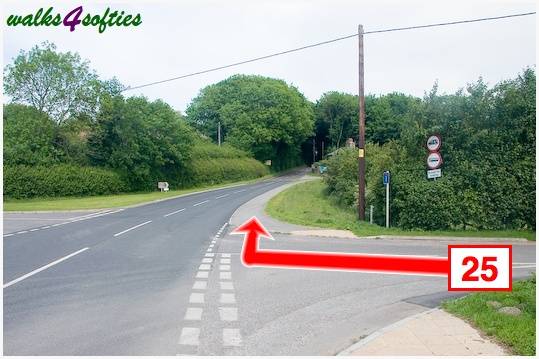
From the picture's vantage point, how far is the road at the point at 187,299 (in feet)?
20.7

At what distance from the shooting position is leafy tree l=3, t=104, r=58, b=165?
38.1 m

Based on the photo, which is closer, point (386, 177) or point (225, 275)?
point (225, 275)

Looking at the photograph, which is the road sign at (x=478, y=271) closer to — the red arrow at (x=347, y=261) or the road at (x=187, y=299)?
the road at (x=187, y=299)

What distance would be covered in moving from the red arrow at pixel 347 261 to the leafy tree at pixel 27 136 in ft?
99.5

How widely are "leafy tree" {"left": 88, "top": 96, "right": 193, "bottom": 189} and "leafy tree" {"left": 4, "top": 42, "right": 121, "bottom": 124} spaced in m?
2.24

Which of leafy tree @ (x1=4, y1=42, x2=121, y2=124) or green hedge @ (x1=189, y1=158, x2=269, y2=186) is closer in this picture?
leafy tree @ (x1=4, y1=42, x2=121, y2=124)

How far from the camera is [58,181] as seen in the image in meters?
39.1

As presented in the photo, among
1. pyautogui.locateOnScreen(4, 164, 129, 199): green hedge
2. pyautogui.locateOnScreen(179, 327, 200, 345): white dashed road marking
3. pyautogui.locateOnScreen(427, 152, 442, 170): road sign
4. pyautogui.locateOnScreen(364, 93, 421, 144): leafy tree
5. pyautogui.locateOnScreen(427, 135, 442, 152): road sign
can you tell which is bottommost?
pyautogui.locateOnScreen(179, 327, 200, 345): white dashed road marking

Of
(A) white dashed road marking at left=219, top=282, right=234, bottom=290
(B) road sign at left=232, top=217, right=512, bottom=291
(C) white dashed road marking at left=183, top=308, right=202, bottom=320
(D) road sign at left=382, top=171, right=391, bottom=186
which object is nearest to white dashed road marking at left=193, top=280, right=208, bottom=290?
(A) white dashed road marking at left=219, top=282, right=234, bottom=290

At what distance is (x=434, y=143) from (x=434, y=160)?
68 cm

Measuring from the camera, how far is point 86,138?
43312mm

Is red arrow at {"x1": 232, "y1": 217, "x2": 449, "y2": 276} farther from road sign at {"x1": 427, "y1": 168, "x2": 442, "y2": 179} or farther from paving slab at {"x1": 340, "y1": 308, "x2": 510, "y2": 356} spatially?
road sign at {"x1": 427, "y1": 168, "x2": 442, "y2": 179}

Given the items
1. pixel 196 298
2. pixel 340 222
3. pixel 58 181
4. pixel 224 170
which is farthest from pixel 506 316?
pixel 224 170

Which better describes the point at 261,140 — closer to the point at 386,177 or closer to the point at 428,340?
the point at 386,177
